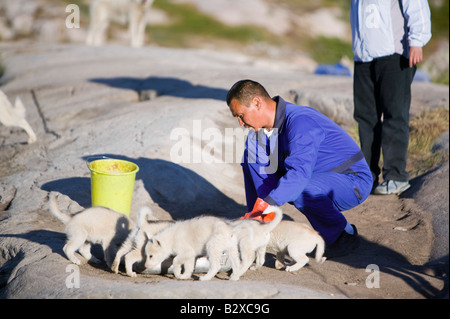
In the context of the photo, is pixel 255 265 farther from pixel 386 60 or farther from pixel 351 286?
pixel 386 60

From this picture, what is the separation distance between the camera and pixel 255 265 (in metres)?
5.04

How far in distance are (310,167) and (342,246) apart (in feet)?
3.36

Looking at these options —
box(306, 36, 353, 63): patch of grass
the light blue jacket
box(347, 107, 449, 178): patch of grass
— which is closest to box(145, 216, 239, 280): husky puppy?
the light blue jacket

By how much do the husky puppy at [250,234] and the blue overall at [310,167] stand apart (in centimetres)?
20

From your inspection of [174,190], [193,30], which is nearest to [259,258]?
[174,190]

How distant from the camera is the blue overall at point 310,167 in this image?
4.85 m

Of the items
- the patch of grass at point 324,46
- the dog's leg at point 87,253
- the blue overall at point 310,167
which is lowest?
the dog's leg at point 87,253

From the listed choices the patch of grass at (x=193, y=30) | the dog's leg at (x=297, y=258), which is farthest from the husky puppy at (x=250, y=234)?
the patch of grass at (x=193, y=30)

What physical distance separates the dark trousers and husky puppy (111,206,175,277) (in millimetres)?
3215

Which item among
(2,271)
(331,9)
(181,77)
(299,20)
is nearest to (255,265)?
(2,271)

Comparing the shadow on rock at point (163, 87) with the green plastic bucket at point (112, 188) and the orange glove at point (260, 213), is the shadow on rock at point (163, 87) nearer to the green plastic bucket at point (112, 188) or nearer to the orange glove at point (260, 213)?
the green plastic bucket at point (112, 188)

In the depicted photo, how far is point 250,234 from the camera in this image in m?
4.61

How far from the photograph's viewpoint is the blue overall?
485 centimetres

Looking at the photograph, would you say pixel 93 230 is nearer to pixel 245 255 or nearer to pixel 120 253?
pixel 120 253
